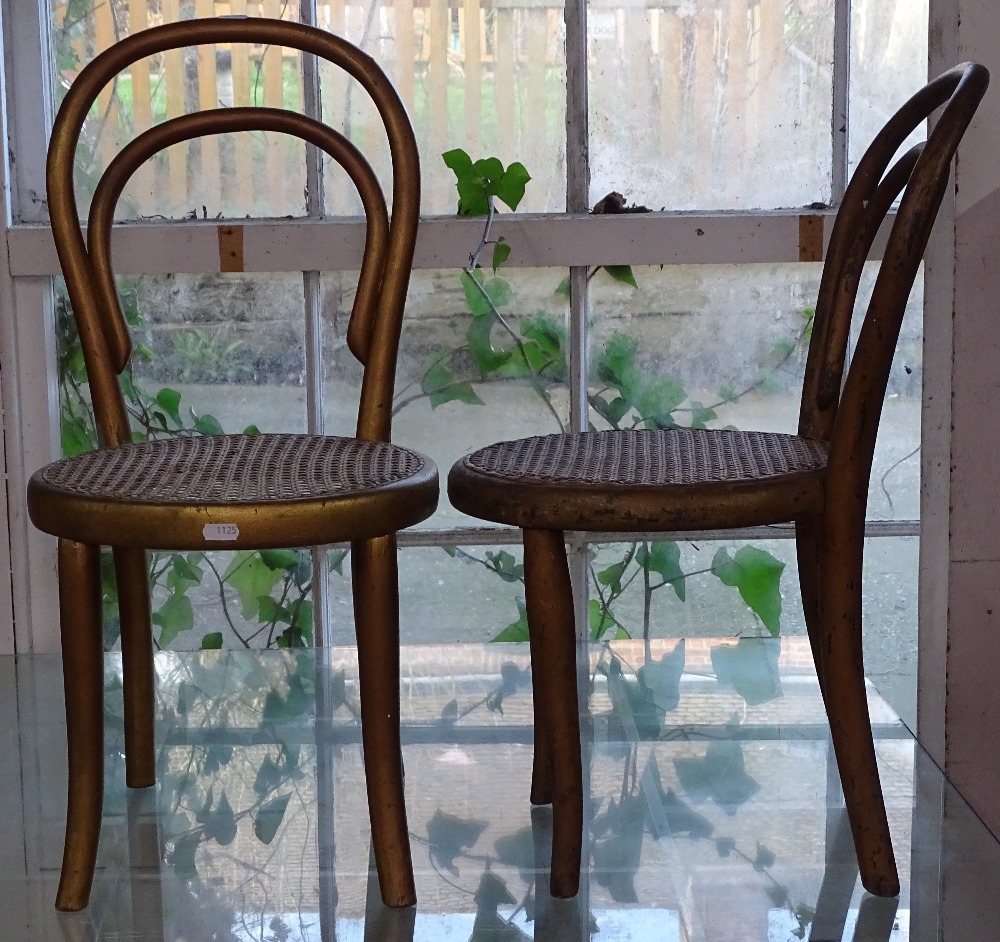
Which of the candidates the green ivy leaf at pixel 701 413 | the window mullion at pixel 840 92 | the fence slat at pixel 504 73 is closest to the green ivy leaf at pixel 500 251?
the fence slat at pixel 504 73

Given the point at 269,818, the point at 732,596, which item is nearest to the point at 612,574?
the point at 732,596

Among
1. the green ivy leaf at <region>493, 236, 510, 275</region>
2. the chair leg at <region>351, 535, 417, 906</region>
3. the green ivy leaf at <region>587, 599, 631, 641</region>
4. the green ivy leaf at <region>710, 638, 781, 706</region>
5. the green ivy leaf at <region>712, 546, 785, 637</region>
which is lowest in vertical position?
the green ivy leaf at <region>710, 638, 781, 706</region>

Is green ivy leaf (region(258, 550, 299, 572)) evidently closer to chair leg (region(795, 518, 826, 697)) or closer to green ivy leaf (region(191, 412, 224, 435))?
green ivy leaf (region(191, 412, 224, 435))

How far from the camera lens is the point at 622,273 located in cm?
194

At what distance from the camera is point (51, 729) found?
5.69ft

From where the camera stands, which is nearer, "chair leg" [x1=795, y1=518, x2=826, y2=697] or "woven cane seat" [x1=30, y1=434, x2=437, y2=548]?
"woven cane seat" [x1=30, y1=434, x2=437, y2=548]

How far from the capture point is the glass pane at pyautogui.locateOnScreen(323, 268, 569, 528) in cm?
195

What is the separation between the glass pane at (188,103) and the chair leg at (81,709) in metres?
0.85

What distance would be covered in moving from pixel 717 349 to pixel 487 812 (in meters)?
0.82

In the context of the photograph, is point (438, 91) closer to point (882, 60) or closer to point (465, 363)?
point (465, 363)

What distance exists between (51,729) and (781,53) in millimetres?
1364

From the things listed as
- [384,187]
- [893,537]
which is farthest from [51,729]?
[893,537]

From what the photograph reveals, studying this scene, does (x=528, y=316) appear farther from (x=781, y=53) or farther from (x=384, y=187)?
(x=781, y=53)

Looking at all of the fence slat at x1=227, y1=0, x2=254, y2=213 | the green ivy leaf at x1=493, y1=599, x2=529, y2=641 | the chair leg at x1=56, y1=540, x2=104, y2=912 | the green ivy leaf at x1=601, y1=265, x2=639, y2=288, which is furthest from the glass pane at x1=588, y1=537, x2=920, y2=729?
the chair leg at x1=56, y1=540, x2=104, y2=912
